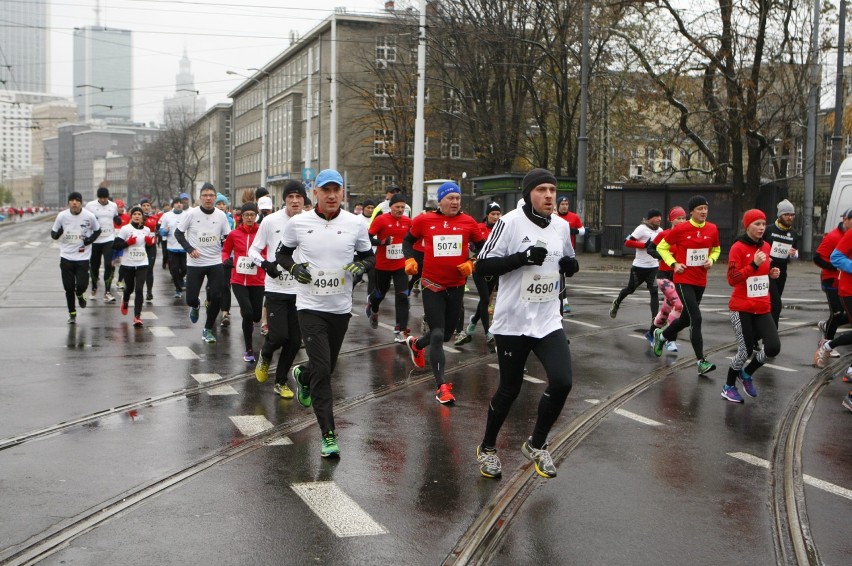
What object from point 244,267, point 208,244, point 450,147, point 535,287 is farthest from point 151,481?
point 450,147

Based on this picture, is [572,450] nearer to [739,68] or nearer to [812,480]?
[812,480]

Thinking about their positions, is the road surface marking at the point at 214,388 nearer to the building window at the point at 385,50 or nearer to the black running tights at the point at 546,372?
the black running tights at the point at 546,372

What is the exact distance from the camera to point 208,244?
12.5 m

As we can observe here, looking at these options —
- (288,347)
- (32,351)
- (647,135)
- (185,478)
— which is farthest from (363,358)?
(647,135)

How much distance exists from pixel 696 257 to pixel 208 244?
5.82m

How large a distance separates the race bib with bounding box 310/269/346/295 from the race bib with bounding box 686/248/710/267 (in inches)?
198

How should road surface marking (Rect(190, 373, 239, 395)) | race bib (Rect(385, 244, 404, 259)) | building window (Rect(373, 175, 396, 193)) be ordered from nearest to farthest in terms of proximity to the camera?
road surface marking (Rect(190, 373, 239, 395)), race bib (Rect(385, 244, 404, 259)), building window (Rect(373, 175, 396, 193))

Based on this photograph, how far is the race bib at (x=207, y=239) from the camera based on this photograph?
1248 cm

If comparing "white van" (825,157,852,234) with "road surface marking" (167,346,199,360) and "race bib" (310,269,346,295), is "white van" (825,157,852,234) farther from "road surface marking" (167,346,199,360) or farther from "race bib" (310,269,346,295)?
"race bib" (310,269,346,295)

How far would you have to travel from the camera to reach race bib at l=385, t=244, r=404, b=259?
1255 cm

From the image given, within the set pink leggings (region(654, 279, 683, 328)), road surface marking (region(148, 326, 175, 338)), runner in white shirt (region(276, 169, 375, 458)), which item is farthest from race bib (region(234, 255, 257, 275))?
pink leggings (region(654, 279, 683, 328))

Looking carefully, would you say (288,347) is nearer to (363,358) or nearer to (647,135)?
(363,358)

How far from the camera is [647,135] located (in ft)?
124

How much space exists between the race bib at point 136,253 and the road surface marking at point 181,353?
334 cm
